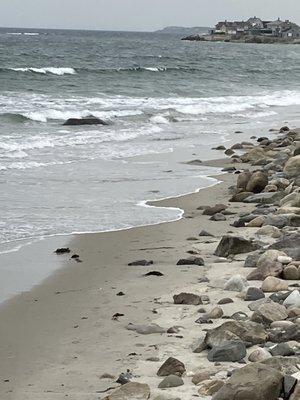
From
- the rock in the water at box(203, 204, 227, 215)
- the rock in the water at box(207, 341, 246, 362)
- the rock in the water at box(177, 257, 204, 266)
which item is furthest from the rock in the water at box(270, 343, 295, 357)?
the rock in the water at box(203, 204, 227, 215)

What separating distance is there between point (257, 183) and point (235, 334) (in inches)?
267

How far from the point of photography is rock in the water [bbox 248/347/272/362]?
5.32 meters

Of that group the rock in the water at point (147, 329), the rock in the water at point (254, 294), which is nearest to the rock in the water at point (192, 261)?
the rock in the water at point (254, 294)

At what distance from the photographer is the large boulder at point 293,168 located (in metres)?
13.3

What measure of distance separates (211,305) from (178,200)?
5.27 metres

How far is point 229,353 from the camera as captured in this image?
17.8ft

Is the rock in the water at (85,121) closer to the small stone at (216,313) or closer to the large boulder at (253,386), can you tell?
the small stone at (216,313)

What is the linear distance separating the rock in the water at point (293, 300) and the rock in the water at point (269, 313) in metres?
0.15

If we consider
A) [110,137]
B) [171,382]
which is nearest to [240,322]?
[171,382]

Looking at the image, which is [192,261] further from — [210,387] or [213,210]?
[210,387]

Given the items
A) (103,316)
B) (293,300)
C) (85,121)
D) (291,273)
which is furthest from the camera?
(85,121)

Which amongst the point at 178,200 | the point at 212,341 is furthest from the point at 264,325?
the point at 178,200

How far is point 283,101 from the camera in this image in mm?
35656

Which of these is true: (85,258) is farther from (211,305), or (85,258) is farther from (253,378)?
(253,378)
